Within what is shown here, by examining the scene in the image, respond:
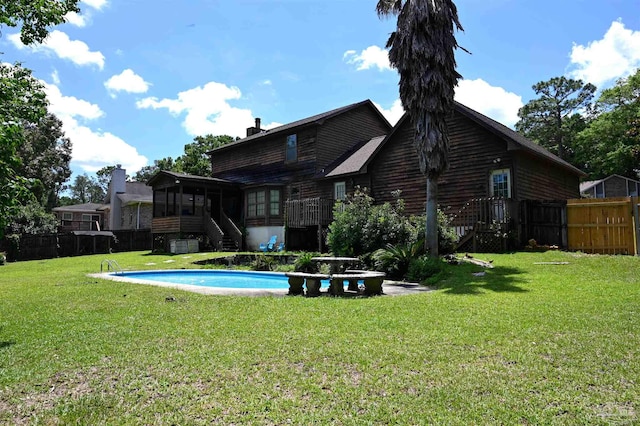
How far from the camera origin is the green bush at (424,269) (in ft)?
38.9

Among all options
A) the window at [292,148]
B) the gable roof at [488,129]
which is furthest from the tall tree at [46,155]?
the gable roof at [488,129]

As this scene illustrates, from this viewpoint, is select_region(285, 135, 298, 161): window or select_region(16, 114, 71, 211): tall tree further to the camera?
select_region(16, 114, 71, 211): tall tree

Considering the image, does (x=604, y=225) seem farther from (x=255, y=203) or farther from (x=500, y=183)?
(x=255, y=203)

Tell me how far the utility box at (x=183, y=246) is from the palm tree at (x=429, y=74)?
16535 millimetres

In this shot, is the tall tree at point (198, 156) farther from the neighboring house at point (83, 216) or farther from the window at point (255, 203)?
the window at point (255, 203)

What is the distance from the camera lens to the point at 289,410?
11.2 ft

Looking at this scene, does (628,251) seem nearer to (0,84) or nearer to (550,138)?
(0,84)

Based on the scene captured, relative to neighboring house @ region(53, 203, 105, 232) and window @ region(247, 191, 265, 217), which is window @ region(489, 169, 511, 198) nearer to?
window @ region(247, 191, 265, 217)

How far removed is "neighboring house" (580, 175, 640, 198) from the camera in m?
41.1

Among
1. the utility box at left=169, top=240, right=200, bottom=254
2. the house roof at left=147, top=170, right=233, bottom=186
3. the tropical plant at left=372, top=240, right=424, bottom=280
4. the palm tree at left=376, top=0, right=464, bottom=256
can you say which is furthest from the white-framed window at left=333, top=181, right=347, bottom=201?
the tropical plant at left=372, top=240, right=424, bottom=280

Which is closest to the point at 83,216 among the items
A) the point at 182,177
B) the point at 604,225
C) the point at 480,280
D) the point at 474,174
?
the point at 182,177

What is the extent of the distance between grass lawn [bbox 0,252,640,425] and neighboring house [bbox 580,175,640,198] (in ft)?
135

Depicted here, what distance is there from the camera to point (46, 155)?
4675 cm

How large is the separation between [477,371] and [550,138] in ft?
192
